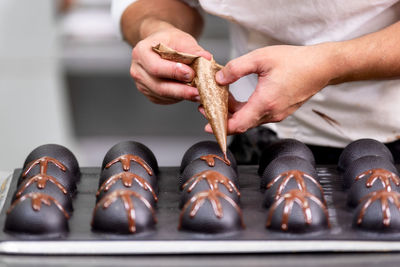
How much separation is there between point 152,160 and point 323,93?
40 cm

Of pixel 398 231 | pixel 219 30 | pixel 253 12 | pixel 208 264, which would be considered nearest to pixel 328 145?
pixel 253 12

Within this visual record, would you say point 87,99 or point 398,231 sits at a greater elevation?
point 87,99

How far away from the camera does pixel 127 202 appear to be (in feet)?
2.97

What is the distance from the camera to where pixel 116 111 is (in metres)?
2.97

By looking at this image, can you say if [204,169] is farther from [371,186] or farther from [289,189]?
[371,186]

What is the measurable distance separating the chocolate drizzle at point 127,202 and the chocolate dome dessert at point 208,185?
63mm

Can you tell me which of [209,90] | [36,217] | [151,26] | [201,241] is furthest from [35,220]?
[151,26]

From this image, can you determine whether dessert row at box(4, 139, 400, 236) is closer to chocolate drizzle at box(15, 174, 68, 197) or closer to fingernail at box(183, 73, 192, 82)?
chocolate drizzle at box(15, 174, 68, 197)

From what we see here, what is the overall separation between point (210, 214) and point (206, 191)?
0.15 ft

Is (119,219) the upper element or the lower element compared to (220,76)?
lower

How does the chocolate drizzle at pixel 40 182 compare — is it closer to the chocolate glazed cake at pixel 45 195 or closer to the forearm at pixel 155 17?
the chocolate glazed cake at pixel 45 195

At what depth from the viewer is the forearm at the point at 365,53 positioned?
1.11 metres

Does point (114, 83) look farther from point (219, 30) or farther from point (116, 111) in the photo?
point (219, 30)

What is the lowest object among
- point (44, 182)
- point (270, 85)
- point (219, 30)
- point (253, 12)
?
point (44, 182)
